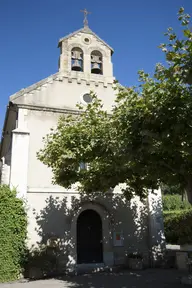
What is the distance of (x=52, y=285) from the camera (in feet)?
32.0

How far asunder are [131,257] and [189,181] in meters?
6.91

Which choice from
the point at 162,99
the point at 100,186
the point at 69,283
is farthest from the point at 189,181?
the point at 69,283

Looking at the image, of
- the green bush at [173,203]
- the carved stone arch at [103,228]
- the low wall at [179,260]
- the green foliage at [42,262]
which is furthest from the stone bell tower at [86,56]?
the green bush at [173,203]

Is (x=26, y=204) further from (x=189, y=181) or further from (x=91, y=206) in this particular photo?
(x=189, y=181)

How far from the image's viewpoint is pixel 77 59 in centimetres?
1592

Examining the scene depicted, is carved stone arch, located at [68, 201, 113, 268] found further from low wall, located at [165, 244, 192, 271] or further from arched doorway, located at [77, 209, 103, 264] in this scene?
low wall, located at [165, 244, 192, 271]

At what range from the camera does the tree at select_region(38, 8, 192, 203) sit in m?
6.25

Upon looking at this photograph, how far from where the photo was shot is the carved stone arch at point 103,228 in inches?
488

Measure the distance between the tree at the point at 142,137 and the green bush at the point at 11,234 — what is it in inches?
103

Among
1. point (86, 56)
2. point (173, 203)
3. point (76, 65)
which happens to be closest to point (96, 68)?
point (86, 56)

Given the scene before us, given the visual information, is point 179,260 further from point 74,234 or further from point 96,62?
point 96,62

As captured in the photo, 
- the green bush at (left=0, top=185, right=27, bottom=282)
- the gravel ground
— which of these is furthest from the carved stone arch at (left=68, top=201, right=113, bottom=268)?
the green bush at (left=0, top=185, right=27, bottom=282)

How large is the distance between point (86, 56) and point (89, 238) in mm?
10728

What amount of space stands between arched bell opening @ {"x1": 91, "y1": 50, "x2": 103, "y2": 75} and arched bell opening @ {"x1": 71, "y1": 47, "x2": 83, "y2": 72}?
758 millimetres
